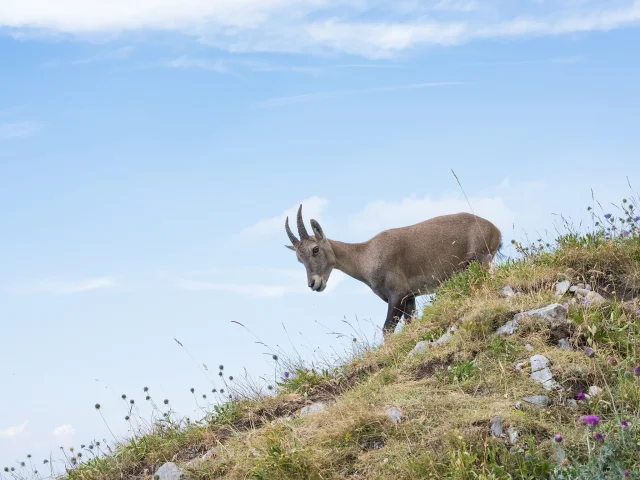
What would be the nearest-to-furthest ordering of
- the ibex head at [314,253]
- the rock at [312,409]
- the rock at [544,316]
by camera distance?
the rock at [312,409] < the rock at [544,316] < the ibex head at [314,253]

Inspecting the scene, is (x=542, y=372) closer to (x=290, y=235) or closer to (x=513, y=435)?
(x=513, y=435)

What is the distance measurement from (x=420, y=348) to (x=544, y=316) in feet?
4.94

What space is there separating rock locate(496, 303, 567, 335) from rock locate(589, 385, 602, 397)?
4.31ft

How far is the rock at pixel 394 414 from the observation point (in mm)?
7031

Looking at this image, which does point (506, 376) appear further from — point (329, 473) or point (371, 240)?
point (371, 240)

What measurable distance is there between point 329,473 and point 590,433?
2.21 m

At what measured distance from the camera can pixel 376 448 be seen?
6805mm

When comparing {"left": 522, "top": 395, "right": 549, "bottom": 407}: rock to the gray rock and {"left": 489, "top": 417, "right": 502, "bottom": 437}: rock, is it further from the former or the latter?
the gray rock

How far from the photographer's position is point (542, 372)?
743 centimetres

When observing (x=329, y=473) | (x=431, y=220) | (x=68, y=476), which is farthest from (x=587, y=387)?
(x=431, y=220)

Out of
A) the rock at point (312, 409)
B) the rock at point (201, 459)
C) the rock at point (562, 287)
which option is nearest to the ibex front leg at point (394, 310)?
the rock at point (562, 287)

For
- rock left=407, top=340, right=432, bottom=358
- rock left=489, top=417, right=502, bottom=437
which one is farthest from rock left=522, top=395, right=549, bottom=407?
rock left=407, top=340, right=432, bottom=358

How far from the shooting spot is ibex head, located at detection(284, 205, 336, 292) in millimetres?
14880

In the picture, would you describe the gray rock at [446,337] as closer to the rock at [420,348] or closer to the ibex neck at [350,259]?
the rock at [420,348]
